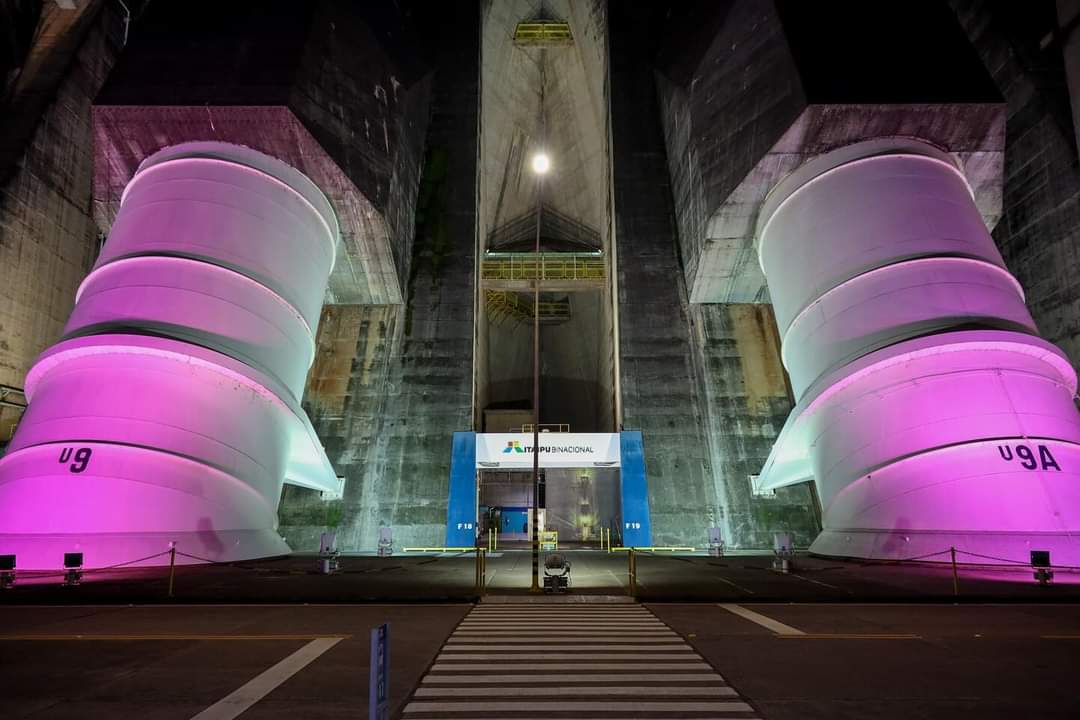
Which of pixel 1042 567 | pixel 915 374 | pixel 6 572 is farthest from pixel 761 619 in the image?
pixel 6 572

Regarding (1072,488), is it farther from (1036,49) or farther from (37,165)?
(37,165)

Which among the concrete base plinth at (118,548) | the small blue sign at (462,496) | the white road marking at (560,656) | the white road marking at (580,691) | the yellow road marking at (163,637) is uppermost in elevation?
the small blue sign at (462,496)

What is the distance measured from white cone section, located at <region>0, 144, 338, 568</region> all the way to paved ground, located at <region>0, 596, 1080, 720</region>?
Result: 630 centimetres

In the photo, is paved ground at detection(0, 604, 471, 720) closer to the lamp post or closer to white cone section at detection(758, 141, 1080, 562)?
the lamp post

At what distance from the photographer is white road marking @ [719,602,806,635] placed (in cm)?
727

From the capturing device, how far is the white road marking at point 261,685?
4.32 m

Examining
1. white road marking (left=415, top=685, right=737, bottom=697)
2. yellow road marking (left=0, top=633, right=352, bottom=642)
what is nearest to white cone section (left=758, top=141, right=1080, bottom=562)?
white road marking (left=415, top=685, right=737, bottom=697)

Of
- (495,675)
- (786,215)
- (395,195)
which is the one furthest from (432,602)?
(395,195)

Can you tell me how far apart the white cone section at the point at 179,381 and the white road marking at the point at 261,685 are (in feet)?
36.5

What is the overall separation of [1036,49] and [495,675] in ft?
101

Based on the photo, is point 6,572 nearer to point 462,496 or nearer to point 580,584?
point 580,584

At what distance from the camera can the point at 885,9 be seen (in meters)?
21.4

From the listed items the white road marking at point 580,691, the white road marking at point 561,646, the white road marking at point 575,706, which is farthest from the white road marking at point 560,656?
the white road marking at point 575,706

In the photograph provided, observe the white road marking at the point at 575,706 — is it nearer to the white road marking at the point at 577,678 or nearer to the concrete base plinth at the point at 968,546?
the white road marking at the point at 577,678
